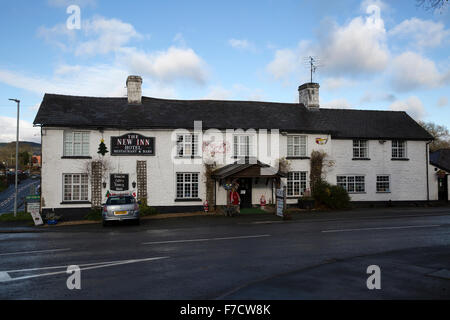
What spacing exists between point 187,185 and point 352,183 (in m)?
12.9

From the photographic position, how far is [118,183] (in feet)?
76.9

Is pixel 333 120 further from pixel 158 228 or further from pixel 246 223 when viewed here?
pixel 158 228

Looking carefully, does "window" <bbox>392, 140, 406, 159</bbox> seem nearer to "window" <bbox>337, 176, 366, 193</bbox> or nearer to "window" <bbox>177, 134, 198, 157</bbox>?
"window" <bbox>337, 176, 366, 193</bbox>

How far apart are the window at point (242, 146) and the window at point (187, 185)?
130 inches

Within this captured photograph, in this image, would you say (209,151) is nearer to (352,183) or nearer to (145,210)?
(145,210)

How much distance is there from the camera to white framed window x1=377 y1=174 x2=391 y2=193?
2879cm

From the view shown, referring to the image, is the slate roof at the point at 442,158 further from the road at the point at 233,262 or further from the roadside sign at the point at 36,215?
the roadside sign at the point at 36,215

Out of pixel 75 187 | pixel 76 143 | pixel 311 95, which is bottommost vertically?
pixel 75 187

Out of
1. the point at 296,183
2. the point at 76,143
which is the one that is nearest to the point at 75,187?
the point at 76,143

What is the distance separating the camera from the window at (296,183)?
87.1ft

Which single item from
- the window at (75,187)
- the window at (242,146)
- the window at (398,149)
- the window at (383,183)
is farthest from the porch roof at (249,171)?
the window at (398,149)

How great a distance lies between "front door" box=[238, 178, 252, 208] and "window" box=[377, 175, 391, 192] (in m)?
10.8

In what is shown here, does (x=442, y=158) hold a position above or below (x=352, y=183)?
above
